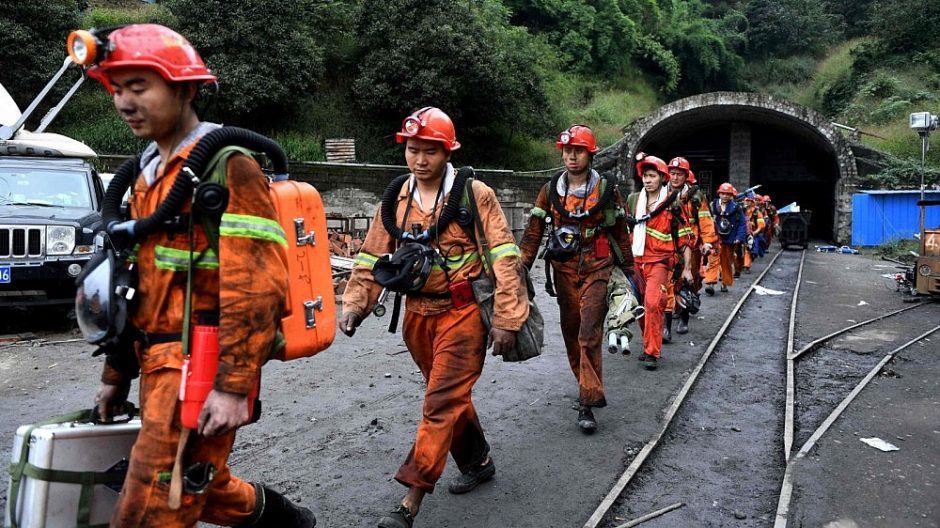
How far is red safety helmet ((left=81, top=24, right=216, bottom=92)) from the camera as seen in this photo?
2268 millimetres

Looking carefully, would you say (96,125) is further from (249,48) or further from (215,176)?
(215,176)

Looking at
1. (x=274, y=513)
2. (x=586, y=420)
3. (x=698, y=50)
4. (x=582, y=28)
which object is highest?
(x=698, y=50)

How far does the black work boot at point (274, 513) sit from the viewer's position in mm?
2840

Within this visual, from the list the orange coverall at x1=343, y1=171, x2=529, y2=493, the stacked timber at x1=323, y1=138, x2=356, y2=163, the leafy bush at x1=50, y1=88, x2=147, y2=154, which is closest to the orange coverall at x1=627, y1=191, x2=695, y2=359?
the orange coverall at x1=343, y1=171, x2=529, y2=493

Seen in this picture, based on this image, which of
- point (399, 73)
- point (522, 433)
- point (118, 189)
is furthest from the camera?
point (399, 73)

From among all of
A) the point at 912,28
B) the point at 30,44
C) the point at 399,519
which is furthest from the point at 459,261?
the point at 912,28

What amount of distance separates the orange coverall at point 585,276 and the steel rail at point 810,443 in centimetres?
137

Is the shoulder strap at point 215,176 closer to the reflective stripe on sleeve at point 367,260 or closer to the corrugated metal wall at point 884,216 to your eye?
the reflective stripe on sleeve at point 367,260

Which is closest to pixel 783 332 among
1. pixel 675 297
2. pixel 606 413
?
pixel 675 297

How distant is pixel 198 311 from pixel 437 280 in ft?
5.53

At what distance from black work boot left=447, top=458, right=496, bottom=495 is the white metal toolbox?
2196 millimetres

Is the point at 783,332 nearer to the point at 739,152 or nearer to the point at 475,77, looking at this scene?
the point at 475,77

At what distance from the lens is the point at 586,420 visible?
5.43 m

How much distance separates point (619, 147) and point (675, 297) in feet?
71.6
